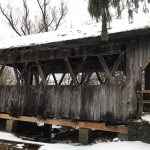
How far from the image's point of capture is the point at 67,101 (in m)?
10.2

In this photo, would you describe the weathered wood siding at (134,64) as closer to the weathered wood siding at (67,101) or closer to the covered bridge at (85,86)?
the covered bridge at (85,86)

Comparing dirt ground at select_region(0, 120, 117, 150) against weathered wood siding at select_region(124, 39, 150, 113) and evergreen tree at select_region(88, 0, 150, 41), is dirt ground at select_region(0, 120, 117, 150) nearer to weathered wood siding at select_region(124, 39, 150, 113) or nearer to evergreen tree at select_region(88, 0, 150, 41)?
weathered wood siding at select_region(124, 39, 150, 113)

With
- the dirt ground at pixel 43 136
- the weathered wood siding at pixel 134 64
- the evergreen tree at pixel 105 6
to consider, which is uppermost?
the evergreen tree at pixel 105 6

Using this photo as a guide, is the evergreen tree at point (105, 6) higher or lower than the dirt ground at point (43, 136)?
higher

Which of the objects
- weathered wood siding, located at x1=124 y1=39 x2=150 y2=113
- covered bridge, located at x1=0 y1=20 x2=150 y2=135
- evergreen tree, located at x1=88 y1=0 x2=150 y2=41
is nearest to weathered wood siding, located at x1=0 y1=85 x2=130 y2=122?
covered bridge, located at x1=0 y1=20 x2=150 y2=135

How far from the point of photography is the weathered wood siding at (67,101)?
29.5ft

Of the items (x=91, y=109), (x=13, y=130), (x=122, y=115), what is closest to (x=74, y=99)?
(x=91, y=109)

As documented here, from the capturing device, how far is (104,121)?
30.2 feet

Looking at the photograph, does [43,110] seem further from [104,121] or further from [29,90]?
[104,121]

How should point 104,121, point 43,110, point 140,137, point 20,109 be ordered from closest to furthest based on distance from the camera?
point 140,137, point 104,121, point 43,110, point 20,109

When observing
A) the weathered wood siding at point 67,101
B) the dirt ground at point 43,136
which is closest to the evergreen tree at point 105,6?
the weathered wood siding at point 67,101

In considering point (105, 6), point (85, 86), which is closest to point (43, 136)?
point (85, 86)

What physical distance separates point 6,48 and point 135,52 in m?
6.38

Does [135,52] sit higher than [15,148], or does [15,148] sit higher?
[135,52]
